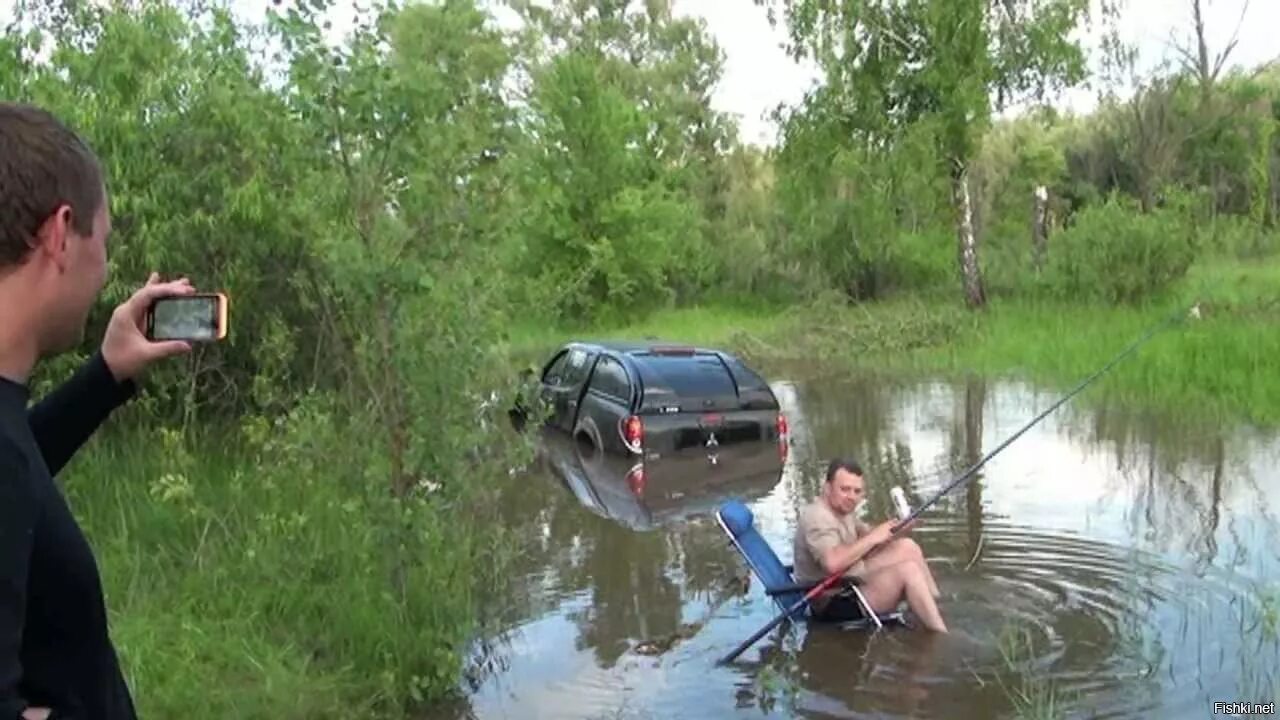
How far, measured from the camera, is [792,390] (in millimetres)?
21641

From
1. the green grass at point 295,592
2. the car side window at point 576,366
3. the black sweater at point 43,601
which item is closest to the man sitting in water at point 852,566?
the green grass at point 295,592

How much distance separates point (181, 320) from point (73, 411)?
286 millimetres

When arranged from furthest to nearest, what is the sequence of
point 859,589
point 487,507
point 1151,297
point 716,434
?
1. point 1151,297
2. point 716,434
3. point 859,589
4. point 487,507

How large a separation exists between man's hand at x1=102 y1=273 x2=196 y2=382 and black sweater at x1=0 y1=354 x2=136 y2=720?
0.72m

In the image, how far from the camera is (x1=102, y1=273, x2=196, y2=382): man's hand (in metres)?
2.53

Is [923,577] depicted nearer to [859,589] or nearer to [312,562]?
[859,589]

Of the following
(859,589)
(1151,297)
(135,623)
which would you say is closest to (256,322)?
(135,623)

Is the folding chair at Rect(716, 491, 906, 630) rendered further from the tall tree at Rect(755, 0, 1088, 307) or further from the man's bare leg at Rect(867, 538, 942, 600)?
the tall tree at Rect(755, 0, 1088, 307)

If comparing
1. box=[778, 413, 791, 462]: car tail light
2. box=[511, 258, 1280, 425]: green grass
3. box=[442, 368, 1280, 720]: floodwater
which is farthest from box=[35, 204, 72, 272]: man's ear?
box=[778, 413, 791, 462]: car tail light

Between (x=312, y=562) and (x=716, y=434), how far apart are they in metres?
6.84

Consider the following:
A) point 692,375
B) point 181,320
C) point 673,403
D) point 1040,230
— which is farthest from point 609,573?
point 1040,230

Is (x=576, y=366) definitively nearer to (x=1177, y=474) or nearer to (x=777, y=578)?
(x=1177, y=474)

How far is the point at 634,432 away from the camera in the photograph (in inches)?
529

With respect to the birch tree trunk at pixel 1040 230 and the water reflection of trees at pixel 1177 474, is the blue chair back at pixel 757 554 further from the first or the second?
the birch tree trunk at pixel 1040 230
